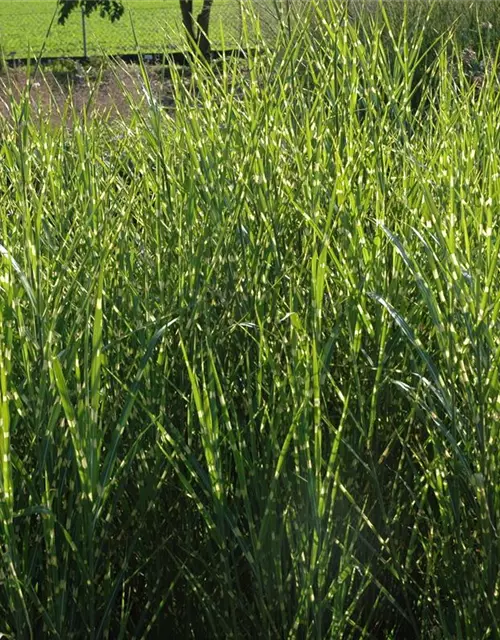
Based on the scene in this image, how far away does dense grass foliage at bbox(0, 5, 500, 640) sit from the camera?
55.1 inches

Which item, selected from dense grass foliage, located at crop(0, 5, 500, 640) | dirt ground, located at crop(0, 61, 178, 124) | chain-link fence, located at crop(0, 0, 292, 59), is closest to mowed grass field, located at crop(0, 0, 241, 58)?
chain-link fence, located at crop(0, 0, 292, 59)

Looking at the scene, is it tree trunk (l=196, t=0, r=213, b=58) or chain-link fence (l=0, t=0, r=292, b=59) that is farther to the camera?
chain-link fence (l=0, t=0, r=292, b=59)

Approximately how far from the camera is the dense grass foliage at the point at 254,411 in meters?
1.40


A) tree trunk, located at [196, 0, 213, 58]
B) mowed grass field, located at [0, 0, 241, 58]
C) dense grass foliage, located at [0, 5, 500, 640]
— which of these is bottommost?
mowed grass field, located at [0, 0, 241, 58]

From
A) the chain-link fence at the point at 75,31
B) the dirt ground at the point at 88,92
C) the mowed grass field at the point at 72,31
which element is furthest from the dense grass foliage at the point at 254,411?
the mowed grass field at the point at 72,31

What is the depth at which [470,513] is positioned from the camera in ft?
5.03

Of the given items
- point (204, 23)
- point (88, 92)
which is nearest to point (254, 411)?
point (88, 92)

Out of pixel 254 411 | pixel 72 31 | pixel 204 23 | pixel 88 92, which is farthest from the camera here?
pixel 72 31

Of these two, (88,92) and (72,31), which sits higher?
(88,92)

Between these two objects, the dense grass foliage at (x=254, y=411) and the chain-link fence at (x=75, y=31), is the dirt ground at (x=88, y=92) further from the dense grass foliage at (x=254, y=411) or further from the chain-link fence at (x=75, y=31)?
the chain-link fence at (x=75, y=31)

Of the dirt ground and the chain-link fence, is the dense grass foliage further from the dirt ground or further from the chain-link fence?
the chain-link fence

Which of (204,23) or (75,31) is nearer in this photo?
(204,23)

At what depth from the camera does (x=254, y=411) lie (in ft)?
5.38

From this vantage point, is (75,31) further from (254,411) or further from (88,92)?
(254,411)
